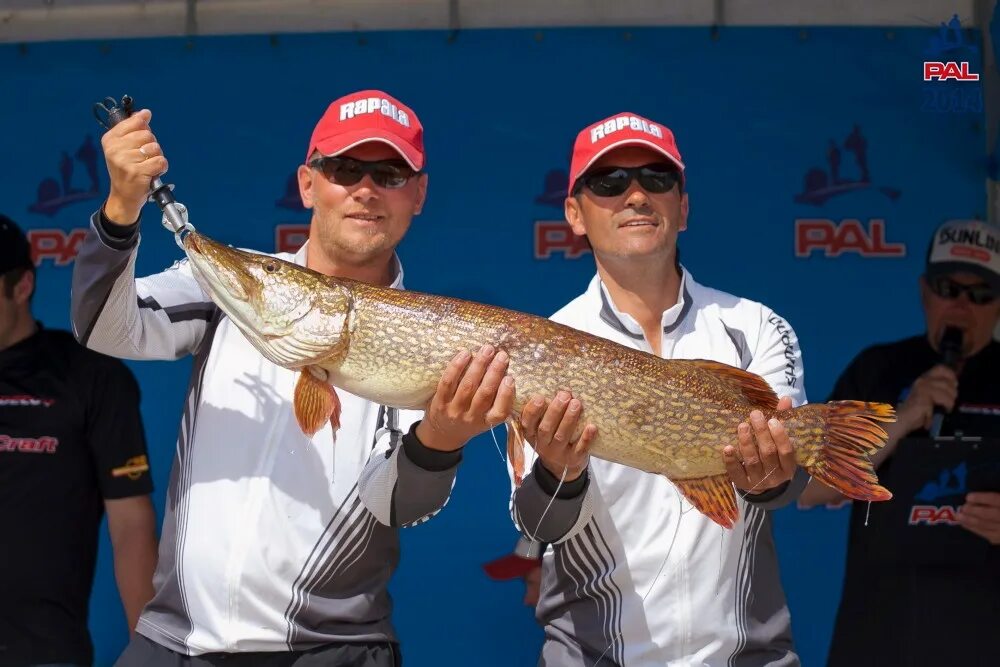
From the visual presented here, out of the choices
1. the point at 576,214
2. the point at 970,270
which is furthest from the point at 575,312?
the point at 970,270

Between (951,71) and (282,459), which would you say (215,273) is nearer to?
(282,459)

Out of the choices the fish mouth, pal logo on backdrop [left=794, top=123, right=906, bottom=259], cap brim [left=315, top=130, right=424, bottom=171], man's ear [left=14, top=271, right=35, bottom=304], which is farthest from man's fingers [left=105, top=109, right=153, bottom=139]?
pal logo on backdrop [left=794, top=123, right=906, bottom=259]

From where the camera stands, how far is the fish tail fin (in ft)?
10.4

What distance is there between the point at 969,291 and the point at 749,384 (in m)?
2.12

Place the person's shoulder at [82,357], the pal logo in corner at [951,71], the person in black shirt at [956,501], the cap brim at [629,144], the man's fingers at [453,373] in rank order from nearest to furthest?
the man's fingers at [453,373], the cap brim at [629,144], the person in black shirt at [956,501], the person's shoulder at [82,357], the pal logo in corner at [951,71]

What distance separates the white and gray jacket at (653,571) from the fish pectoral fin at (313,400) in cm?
65

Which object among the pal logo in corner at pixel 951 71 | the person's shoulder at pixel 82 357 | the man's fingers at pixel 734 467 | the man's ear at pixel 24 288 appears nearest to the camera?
the man's fingers at pixel 734 467

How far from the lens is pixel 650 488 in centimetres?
357

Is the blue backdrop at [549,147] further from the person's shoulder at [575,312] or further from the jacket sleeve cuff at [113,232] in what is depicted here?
the jacket sleeve cuff at [113,232]

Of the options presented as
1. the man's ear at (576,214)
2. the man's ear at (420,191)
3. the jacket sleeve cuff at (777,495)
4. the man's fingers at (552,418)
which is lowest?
the jacket sleeve cuff at (777,495)

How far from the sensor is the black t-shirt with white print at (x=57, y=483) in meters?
4.46

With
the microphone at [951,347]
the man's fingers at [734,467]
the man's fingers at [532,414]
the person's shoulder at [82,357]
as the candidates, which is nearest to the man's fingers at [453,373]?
the man's fingers at [532,414]

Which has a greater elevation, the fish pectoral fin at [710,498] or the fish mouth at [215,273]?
the fish mouth at [215,273]

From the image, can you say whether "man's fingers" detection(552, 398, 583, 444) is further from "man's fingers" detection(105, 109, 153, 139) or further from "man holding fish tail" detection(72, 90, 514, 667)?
"man's fingers" detection(105, 109, 153, 139)
